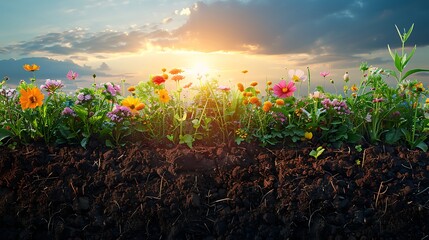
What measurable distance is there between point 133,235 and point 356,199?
172cm

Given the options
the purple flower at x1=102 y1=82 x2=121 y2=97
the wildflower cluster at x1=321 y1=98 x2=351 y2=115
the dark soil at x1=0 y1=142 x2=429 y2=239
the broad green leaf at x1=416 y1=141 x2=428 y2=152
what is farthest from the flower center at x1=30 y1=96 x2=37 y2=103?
the broad green leaf at x1=416 y1=141 x2=428 y2=152

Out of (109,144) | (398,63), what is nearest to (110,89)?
(109,144)

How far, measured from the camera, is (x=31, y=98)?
396 cm

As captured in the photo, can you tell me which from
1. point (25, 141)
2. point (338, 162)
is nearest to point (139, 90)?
point (25, 141)

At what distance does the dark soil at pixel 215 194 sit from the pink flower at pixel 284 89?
0.61 meters

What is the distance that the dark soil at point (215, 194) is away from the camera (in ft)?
10.7

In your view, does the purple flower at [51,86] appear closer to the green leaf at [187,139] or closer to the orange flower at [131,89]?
the orange flower at [131,89]

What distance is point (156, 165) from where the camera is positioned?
366 cm

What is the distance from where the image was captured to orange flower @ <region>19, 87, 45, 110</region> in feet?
12.9

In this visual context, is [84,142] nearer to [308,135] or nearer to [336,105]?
[308,135]

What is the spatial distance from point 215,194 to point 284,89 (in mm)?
1356

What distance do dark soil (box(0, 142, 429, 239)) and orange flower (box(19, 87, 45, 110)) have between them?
469 mm

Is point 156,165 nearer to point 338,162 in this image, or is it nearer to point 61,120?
point 61,120

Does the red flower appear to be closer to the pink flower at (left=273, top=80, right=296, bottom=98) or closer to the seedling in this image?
the pink flower at (left=273, top=80, right=296, bottom=98)
